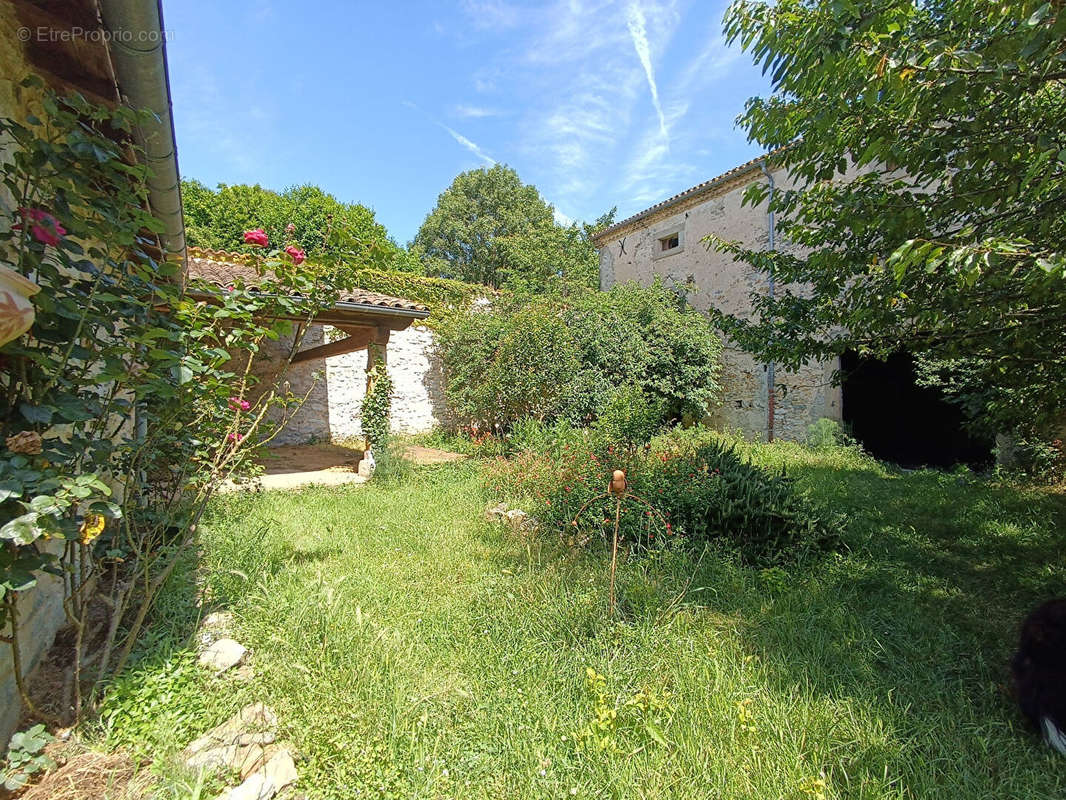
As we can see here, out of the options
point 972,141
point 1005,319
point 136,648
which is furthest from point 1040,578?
point 136,648

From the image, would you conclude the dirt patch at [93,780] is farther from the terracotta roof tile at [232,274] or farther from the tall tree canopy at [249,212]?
the tall tree canopy at [249,212]

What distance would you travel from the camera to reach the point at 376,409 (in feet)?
24.7

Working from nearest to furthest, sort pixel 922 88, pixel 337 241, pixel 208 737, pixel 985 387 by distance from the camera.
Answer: pixel 208 737, pixel 922 88, pixel 337 241, pixel 985 387

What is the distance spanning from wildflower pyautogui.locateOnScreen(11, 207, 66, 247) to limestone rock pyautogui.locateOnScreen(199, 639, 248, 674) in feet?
6.63

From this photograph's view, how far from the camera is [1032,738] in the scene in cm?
204

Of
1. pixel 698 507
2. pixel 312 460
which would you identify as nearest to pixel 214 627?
pixel 698 507

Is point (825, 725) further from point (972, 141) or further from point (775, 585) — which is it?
point (972, 141)

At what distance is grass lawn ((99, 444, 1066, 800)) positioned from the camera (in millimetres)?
1811

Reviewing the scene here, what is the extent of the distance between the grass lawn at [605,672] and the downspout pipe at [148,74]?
91.5 inches

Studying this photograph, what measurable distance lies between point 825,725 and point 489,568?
2.36 meters

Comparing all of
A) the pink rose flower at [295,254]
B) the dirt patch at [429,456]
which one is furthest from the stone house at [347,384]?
the pink rose flower at [295,254]

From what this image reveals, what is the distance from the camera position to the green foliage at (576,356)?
9453mm

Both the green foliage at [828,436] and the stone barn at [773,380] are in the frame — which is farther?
the stone barn at [773,380]

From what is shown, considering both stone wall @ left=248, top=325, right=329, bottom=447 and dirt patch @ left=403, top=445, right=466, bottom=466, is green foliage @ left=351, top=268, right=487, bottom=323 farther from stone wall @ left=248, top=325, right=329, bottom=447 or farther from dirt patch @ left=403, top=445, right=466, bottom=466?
dirt patch @ left=403, top=445, right=466, bottom=466
